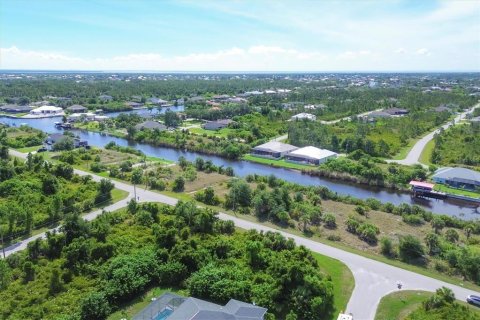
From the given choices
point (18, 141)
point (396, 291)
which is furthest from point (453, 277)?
point (18, 141)

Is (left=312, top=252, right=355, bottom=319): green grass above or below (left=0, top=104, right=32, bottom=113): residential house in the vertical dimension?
below

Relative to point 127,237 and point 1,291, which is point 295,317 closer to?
point 127,237

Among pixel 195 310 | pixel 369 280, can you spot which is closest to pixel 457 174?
pixel 369 280

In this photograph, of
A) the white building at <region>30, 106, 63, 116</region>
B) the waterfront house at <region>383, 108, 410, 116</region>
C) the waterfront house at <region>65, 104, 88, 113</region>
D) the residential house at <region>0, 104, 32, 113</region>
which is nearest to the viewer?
the waterfront house at <region>383, 108, 410, 116</region>

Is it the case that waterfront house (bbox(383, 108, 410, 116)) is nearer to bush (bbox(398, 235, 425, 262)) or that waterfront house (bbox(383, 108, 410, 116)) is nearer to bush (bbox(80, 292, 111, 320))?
bush (bbox(398, 235, 425, 262))

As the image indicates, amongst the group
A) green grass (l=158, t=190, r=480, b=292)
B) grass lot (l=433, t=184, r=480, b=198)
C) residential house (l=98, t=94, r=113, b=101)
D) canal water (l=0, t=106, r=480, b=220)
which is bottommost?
canal water (l=0, t=106, r=480, b=220)

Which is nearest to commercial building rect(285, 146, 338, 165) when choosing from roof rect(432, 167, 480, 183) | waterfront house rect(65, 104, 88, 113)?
roof rect(432, 167, 480, 183)
